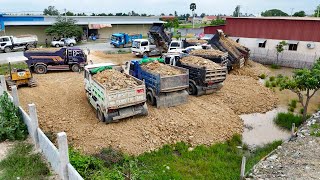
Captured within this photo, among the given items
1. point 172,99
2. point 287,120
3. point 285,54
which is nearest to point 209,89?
point 172,99

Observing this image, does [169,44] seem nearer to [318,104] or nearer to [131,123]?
[318,104]

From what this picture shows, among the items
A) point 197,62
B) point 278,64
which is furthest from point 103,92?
point 278,64

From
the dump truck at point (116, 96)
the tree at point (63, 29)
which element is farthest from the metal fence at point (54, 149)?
the tree at point (63, 29)

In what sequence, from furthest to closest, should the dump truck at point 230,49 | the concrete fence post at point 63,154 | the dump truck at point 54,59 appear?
the dump truck at point 230,49
the dump truck at point 54,59
the concrete fence post at point 63,154

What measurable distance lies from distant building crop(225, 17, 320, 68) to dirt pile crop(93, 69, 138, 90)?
54.0ft

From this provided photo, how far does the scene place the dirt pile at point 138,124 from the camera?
29.8 ft

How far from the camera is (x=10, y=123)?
29.0ft

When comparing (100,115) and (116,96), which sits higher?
(116,96)

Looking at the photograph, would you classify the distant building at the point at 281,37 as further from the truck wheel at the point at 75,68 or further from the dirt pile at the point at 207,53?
the truck wheel at the point at 75,68

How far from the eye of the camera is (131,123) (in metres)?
10.0

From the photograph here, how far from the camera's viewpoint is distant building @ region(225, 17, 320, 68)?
21641mm

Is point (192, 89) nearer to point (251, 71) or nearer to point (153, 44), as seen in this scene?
point (251, 71)

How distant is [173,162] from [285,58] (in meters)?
18.1

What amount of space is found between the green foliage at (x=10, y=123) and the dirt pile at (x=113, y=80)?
3026 millimetres
